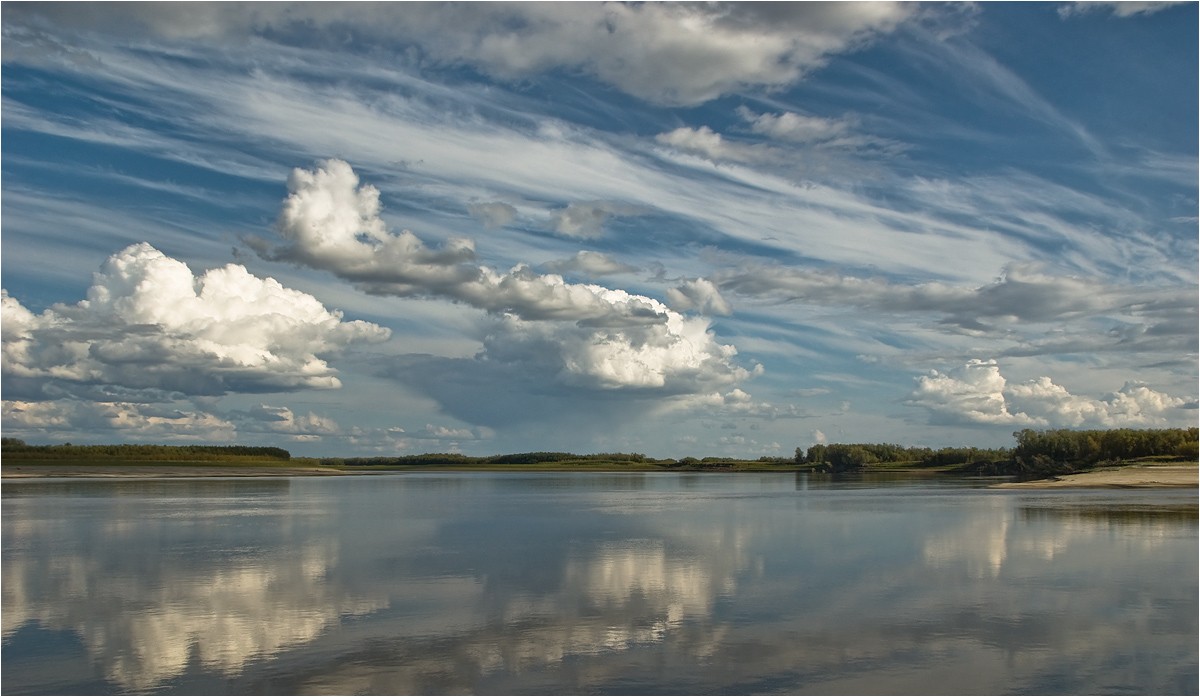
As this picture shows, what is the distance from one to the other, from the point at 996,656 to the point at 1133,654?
319 cm

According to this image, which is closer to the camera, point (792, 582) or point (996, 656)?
point (996, 656)

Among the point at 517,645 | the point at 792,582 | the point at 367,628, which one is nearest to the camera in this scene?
the point at 517,645

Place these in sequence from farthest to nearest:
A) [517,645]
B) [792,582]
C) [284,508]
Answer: [284,508]
[792,582]
[517,645]

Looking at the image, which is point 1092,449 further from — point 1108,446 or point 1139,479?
point 1139,479

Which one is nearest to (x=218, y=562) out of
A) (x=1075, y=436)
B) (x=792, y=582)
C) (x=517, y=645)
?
(x=517, y=645)

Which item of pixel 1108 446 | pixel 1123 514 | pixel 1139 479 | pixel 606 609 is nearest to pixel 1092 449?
pixel 1108 446

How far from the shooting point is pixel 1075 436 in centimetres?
16675

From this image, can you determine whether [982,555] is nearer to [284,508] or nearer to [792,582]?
[792,582]

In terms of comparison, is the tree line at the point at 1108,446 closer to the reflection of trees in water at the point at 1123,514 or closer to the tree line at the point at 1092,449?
the tree line at the point at 1092,449

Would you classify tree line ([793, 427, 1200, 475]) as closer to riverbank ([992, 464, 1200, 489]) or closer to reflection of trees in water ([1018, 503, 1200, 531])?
riverbank ([992, 464, 1200, 489])

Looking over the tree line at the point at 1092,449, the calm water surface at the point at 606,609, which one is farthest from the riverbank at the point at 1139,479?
the calm water surface at the point at 606,609

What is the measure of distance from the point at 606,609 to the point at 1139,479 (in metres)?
95.9

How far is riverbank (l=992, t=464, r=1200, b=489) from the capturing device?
3819 inches

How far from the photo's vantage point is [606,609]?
26.3 m
